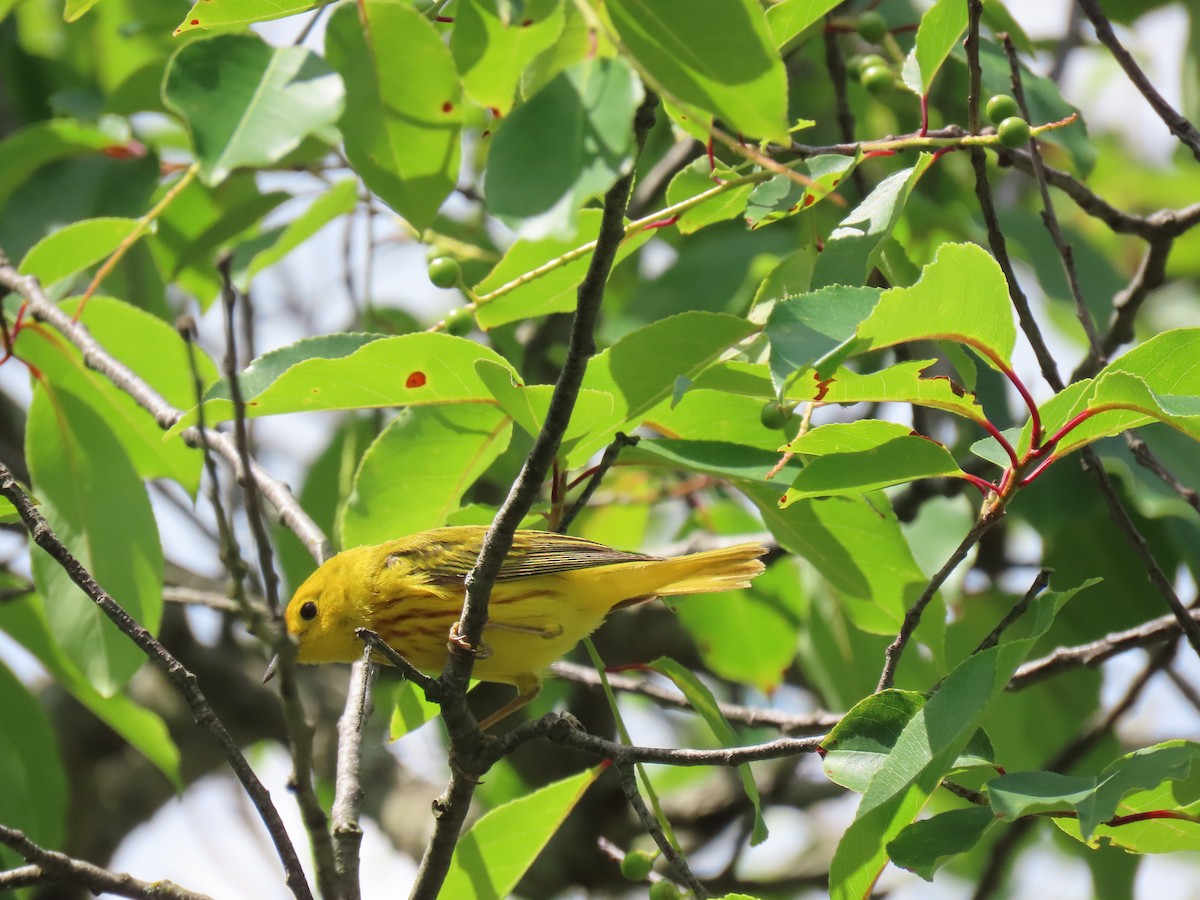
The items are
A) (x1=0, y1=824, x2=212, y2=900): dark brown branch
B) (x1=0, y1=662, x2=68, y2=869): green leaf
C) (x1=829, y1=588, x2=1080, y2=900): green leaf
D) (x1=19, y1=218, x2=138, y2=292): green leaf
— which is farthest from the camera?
(x1=0, y1=662, x2=68, y2=869): green leaf

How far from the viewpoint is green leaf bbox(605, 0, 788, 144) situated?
156 centimetres

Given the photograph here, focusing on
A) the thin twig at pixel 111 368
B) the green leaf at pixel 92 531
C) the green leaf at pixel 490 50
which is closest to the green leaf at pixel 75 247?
the thin twig at pixel 111 368

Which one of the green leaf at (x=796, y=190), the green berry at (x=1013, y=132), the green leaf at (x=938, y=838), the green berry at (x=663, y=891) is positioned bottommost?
the green berry at (x=663, y=891)

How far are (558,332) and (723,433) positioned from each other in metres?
2.36

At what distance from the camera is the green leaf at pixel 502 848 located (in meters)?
2.74

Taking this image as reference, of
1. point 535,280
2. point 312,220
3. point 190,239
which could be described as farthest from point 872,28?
point 190,239

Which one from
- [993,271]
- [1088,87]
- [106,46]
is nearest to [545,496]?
[993,271]

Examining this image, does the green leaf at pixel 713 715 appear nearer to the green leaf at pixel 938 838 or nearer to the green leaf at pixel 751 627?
the green leaf at pixel 938 838

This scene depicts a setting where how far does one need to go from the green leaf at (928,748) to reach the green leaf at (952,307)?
471 millimetres

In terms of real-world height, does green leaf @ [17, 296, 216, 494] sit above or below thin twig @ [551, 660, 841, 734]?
above

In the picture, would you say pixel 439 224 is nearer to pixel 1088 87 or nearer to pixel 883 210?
pixel 883 210

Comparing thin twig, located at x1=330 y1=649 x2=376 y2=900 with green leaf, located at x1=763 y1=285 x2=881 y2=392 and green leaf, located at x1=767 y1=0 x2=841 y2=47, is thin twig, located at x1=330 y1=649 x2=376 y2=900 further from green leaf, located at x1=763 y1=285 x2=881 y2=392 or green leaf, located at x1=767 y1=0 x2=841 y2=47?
green leaf, located at x1=767 y1=0 x2=841 y2=47

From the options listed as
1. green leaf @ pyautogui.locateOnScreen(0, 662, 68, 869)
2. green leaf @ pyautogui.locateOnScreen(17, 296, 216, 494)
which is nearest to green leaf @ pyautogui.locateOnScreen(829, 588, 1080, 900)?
green leaf @ pyautogui.locateOnScreen(17, 296, 216, 494)

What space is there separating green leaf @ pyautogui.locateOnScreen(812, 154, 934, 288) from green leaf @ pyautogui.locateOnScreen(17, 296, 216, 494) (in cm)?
183
